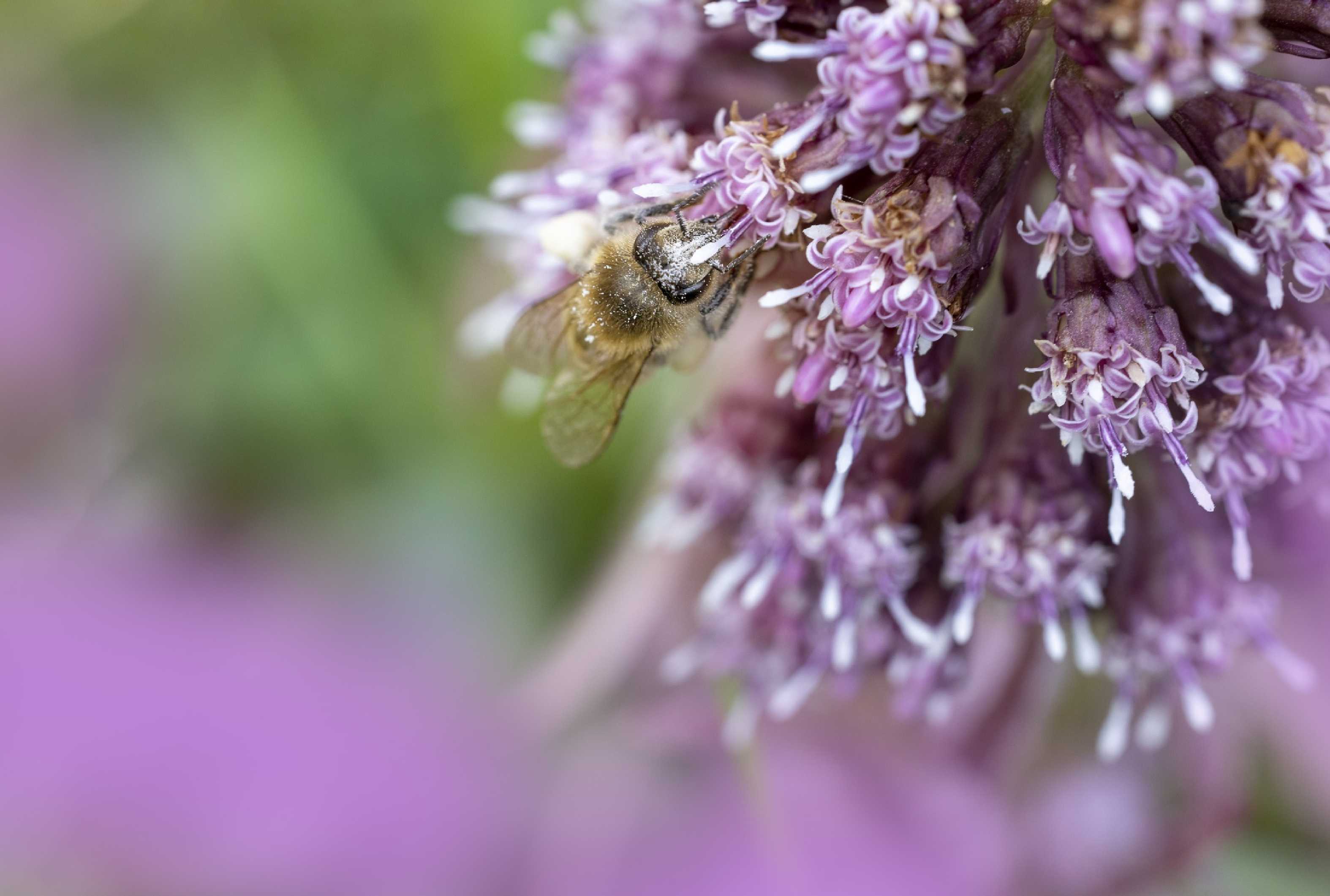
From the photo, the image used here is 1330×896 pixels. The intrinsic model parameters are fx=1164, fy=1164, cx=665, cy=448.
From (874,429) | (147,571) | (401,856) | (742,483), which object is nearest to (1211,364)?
(874,429)

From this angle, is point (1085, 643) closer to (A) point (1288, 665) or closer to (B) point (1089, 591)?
(B) point (1089, 591)

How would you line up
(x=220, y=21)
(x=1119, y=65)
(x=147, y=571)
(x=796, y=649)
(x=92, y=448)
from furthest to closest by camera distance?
(x=220, y=21) → (x=92, y=448) → (x=147, y=571) → (x=796, y=649) → (x=1119, y=65)

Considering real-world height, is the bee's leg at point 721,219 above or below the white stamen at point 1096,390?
above

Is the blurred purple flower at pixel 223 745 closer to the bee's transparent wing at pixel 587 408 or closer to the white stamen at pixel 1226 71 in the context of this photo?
the bee's transparent wing at pixel 587 408

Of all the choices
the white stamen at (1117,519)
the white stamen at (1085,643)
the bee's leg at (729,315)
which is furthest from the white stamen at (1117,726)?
the bee's leg at (729,315)

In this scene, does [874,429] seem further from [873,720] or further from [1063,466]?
[873,720]

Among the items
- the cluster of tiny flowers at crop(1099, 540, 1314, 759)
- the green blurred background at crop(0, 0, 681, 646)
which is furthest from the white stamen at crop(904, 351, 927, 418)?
the green blurred background at crop(0, 0, 681, 646)
